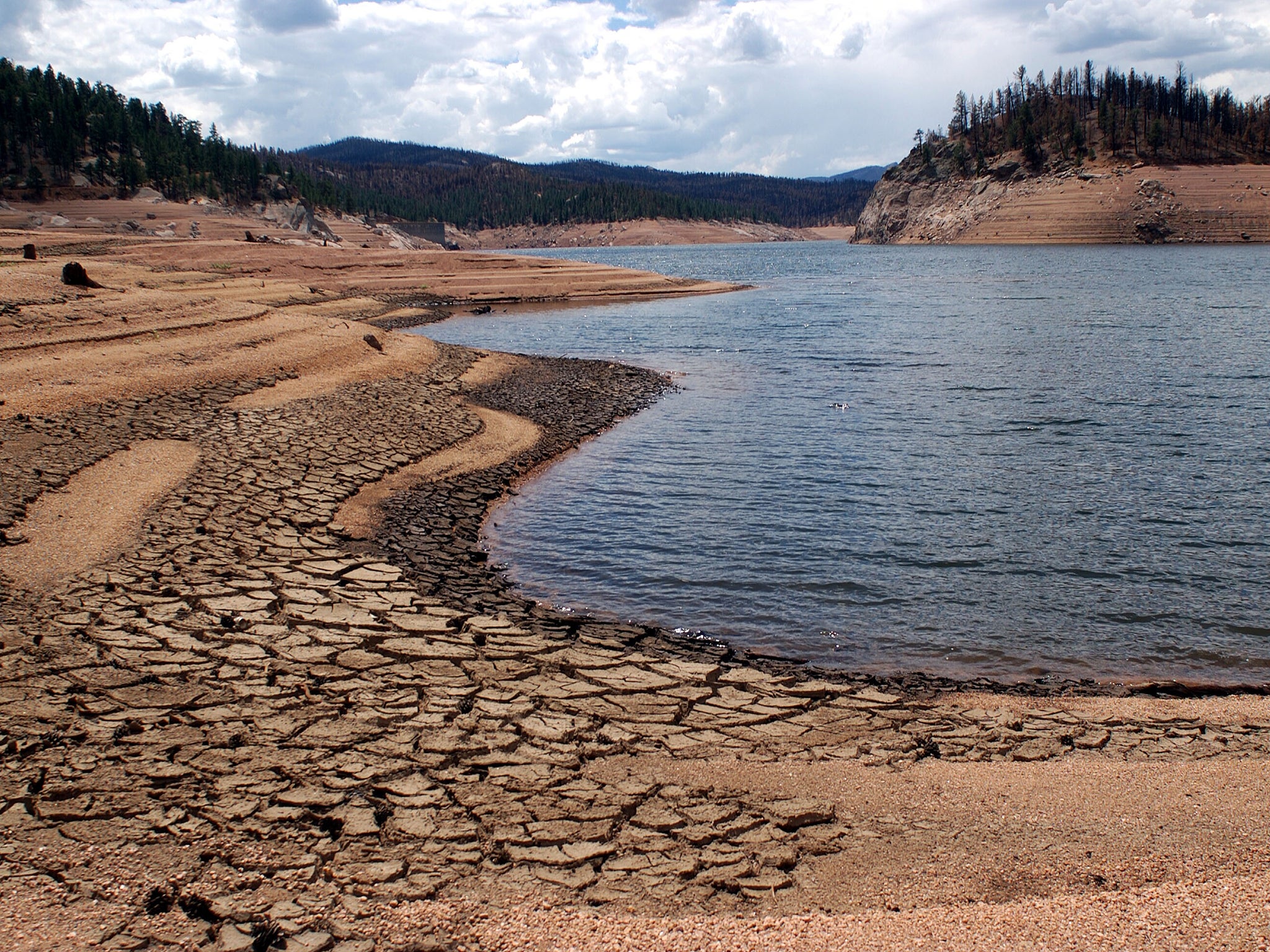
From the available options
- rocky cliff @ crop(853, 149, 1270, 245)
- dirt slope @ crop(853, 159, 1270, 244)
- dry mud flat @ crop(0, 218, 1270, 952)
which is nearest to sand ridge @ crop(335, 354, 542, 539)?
dry mud flat @ crop(0, 218, 1270, 952)

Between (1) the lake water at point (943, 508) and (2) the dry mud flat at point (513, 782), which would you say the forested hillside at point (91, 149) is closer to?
(1) the lake water at point (943, 508)

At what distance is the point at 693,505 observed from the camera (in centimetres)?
1538

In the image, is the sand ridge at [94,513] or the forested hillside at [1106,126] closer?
the sand ridge at [94,513]

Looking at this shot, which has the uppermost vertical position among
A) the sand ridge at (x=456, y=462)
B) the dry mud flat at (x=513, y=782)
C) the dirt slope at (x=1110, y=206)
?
the dirt slope at (x=1110, y=206)

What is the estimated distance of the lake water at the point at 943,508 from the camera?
10219 mm

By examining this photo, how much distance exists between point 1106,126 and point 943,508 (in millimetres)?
146911

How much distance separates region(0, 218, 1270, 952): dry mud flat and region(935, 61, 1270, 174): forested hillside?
14578 centimetres

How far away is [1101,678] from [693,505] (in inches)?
291

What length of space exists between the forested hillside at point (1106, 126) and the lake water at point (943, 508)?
11742cm

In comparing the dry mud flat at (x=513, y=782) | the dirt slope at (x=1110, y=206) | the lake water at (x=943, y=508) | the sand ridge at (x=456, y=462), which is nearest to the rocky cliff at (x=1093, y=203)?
the dirt slope at (x=1110, y=206)

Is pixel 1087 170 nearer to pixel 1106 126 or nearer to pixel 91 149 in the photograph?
pixel 1106 126

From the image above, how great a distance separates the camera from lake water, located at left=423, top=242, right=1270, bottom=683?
1022 cm

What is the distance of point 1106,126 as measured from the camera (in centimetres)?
13600

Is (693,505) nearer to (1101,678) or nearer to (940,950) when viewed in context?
(1101,678)
